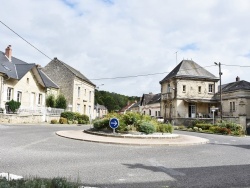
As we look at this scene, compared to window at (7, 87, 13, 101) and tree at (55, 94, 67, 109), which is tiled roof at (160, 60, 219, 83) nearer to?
tree at (55, 94, 67, 109)

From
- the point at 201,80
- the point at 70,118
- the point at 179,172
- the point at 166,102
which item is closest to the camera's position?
the point at 179,172

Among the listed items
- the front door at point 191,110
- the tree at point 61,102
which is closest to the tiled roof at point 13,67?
the tree at point 61,102

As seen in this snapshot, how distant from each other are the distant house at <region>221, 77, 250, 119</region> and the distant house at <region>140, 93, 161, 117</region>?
→ 18.3m

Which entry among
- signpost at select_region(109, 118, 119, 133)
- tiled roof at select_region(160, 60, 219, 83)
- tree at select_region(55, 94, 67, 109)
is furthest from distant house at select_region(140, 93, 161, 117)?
signpost at select_region(109, 118, 119, 133)

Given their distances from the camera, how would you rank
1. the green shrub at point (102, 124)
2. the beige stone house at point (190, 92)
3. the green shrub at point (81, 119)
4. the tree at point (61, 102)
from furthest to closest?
the beige stone house at point (190, 92) → the tree at point (61, 102) → the green shrub at point (81, 119) → the green shrub at point (102, 124)

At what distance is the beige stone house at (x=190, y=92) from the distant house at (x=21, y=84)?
756 inches

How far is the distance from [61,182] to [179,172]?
382cm

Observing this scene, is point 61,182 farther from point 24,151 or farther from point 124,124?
point 124,124

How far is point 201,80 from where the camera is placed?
43.6 m

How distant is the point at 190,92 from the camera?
4291cm

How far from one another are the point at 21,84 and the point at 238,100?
2833 centimetres

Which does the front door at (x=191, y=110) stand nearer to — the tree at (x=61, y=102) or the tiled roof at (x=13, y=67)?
the tree at (x=61, y=102)

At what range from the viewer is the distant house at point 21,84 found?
28.6 m

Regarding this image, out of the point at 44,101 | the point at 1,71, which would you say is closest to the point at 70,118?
the point at 44,101
